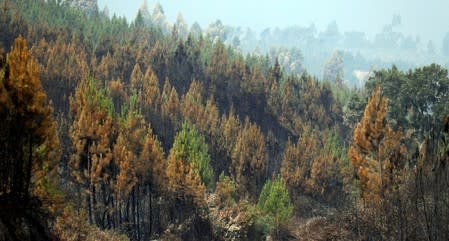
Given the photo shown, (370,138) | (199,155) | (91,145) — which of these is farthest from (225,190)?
(370,138)

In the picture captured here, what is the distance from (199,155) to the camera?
125 feet

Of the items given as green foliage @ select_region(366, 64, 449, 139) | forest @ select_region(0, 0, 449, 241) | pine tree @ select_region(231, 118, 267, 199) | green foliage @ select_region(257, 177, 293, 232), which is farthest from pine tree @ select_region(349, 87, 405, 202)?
pine tree @ select_region(231, 118, 267, 199)

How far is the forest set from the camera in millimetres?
16266

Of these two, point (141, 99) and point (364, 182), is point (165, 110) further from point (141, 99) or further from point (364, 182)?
point (364, 182)

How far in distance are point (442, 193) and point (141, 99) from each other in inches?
2069

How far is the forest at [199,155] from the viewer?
16266 mm

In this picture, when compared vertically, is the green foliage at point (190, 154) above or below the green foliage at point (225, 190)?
above

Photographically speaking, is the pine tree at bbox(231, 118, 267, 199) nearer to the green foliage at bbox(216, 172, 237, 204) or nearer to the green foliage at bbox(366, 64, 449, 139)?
the green foliage at bbox(216, 172, 237, 204)

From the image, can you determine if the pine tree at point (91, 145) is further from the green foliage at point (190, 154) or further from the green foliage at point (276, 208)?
the green foliage at point (276, 208)

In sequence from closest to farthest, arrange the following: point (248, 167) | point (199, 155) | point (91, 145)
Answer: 1. point (91, 145)
2. point (199, 155)
3. point (248, 167)

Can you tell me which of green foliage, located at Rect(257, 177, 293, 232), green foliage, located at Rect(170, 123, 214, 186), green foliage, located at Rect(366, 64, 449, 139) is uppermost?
green foliage, located at Rect(366, 64, 449, 139)

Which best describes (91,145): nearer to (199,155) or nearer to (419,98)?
(199,155)

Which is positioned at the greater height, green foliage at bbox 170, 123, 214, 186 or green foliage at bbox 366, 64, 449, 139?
green foliage at bbox 366, 64, 449, 139

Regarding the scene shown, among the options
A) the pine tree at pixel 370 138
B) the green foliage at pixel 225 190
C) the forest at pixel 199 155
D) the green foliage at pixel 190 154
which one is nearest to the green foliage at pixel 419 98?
the forest at pixel 199 155
